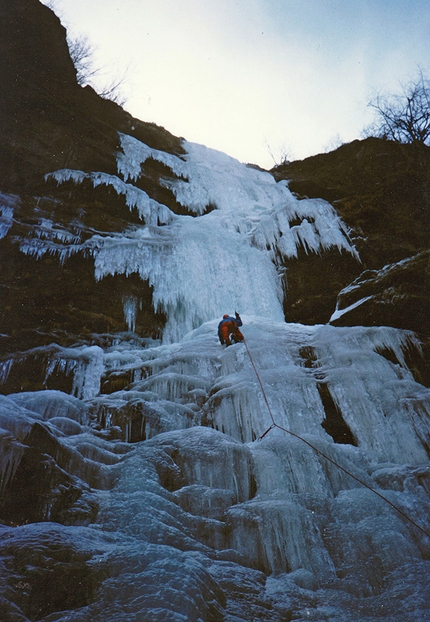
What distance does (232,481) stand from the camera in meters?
3.81

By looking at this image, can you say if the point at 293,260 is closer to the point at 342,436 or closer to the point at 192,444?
the point at 342,436

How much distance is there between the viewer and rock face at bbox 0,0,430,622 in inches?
103

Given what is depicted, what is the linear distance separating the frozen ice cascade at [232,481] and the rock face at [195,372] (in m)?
0.02

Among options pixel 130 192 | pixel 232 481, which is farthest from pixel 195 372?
pixel 130 192

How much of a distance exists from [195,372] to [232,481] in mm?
2970

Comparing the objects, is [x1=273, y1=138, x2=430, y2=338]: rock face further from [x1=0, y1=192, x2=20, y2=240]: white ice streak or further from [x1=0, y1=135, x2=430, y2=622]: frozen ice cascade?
[x1=0, y1=192, x2=20, y2=240]: white ice streak

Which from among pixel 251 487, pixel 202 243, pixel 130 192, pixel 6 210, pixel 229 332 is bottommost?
pixel 251 487

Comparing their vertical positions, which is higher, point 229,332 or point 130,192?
point 130,192

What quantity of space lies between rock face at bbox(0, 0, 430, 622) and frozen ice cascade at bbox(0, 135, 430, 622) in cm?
2

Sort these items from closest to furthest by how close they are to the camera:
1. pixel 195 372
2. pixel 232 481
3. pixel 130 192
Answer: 1. pixel 232 481
2. pixel 195 372
3. pixel 130 192

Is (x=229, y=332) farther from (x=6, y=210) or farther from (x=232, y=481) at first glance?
(x=6, y=210)

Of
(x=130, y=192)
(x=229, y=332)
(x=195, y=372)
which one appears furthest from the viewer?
(x=130, y=192)

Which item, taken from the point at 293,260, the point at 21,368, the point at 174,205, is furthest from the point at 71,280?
the point at 293,260

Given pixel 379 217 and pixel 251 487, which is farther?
pixel 379 217
